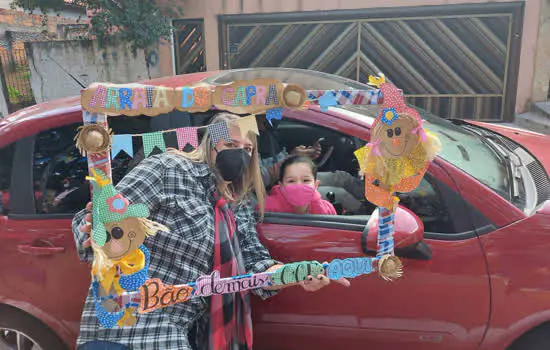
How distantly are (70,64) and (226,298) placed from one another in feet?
27.0

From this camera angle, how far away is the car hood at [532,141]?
2.60 metres

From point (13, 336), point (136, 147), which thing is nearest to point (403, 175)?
point (136, 147)

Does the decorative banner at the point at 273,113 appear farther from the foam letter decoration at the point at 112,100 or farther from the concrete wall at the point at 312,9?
the concrete wall at the point at 312,9

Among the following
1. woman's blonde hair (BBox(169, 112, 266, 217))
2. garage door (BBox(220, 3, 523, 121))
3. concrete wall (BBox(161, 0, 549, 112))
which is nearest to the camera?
woman's blonde hair (BBox(169, 112, 266, 217))

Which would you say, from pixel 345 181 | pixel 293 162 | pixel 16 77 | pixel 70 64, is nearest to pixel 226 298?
pixel 293 162

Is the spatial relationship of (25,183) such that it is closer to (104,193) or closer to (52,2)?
(104,193)

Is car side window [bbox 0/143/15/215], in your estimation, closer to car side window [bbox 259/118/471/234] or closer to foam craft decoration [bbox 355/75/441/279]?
car side window [bbox 259/118/471/234]

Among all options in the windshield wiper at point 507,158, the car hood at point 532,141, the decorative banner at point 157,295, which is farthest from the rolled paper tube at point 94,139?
the car hood at point 532,141

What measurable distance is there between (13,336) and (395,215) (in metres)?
1.99

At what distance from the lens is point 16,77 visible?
9.88 meters

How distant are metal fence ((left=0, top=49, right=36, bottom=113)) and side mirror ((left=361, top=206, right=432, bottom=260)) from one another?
953cm

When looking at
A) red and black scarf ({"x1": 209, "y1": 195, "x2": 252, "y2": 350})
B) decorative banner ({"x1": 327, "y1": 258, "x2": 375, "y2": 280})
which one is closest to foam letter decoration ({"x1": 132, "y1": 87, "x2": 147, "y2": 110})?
red and black scarf ({"x1": 209, "y1": 195, "x2": 252, "y2": 350})

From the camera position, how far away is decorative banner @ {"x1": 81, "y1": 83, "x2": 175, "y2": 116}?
1.43 metres

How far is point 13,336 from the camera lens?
7.63ft
